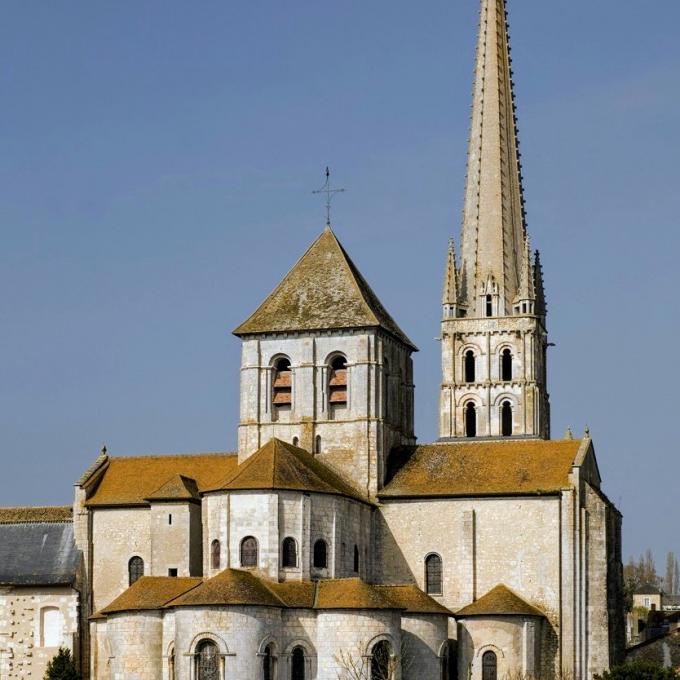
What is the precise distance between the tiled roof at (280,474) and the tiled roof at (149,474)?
440 centimetres

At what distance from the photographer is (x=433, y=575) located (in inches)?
3194

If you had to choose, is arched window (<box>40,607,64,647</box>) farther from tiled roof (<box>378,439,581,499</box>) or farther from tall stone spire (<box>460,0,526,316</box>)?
tall stone spire (<box>460,0,526,316</box>)

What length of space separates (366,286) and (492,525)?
13.0 metres

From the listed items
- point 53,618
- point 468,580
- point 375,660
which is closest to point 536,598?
point 468,580

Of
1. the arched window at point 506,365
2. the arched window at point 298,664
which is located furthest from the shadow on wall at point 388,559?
the arched window at point 506,365

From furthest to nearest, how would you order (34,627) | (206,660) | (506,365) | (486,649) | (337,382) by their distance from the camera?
(506,365)
(34,627)
(337,382)
(486,649)
(206,660)

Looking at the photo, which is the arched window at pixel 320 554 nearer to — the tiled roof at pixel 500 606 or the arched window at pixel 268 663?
the arched window at pixel 268 663

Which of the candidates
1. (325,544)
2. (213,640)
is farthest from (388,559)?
(213,640)

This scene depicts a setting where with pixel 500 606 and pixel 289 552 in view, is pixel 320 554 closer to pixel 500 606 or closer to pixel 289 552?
pixel 289 552

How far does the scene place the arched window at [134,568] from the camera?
83.7m

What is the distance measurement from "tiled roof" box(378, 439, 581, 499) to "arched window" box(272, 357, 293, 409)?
5.22 metres

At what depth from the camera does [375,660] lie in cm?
7338

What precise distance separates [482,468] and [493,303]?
105 ft

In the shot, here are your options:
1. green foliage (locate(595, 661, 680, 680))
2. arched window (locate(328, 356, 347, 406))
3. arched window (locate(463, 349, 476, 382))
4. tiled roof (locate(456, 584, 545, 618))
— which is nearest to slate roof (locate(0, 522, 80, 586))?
arched window (locate(328, 356, 347, 406))
